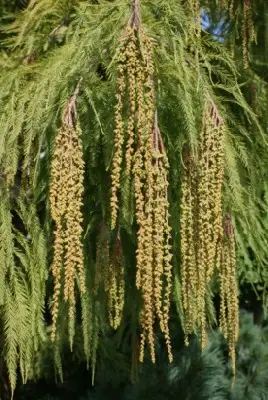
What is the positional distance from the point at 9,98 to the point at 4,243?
0.41 m

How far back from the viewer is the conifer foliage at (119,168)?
1366 millimetres

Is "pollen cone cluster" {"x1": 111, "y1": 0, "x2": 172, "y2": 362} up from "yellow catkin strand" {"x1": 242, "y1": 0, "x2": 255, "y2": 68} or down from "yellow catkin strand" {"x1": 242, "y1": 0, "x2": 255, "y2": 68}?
down

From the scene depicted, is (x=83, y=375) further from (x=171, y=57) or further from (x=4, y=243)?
(x=171, y=57)

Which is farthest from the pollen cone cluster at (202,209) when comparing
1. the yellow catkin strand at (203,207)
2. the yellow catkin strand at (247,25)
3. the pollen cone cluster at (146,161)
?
the yellow catkin strand at (247,25)

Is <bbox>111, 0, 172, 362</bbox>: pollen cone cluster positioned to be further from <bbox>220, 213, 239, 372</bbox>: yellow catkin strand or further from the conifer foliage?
<bbox>220, 213, 239, 372</bbox>: yellow catkin strand

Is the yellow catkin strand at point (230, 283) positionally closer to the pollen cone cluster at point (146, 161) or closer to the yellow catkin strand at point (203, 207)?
the yellow catkin strand at point (203, 207)

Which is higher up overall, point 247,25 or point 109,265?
point 247,25

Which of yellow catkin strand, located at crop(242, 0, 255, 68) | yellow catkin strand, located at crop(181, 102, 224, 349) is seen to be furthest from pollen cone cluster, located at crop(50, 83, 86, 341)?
yellow catkin strand, located at crop(242, 0, 255, 68)

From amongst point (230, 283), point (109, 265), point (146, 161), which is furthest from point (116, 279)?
point (146, 161)

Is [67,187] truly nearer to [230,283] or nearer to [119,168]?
[119,168]

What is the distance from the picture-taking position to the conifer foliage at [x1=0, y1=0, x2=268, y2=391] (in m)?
1.37

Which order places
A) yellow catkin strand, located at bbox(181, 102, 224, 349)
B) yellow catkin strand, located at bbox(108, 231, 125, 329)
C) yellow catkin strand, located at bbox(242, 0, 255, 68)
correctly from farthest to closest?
yellow catkin strand, located at bbox(242, 0, 255, 68)
yellow catkin strand, located at bbox(108, 231, 125, 329)
yellow catkin strand, located at bbox(181, 102, 224, 349)

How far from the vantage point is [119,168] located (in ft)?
4.45

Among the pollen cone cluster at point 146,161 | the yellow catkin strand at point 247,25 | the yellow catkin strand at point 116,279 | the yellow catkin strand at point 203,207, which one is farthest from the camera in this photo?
the yellow catkin strand at point 247,25
